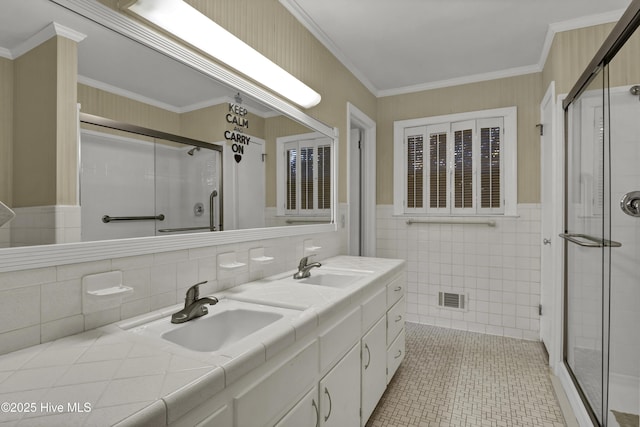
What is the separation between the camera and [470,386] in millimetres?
2279

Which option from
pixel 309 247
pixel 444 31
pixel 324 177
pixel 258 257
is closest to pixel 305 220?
pixel 309 247

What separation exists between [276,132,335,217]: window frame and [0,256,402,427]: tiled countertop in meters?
1.06

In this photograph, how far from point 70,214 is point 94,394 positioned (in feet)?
1.89

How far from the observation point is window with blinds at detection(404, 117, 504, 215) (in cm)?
323

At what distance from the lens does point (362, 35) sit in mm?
2607

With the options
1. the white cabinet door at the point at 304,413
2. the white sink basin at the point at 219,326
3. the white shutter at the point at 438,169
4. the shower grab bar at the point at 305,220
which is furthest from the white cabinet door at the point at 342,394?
the white shutter at the point at 438,169

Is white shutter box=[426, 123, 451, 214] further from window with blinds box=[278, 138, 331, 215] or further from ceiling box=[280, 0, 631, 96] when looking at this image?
window with blinds box=[278, 138, 331, 215]

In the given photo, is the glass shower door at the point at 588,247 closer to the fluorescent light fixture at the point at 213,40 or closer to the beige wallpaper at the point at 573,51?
the beige wallpaper at the point at 573,51

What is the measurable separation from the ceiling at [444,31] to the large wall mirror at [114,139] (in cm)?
106

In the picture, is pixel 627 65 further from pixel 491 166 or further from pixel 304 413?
pixel 304 413

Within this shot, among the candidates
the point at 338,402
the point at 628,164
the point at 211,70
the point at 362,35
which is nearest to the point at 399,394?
the point at 338,402

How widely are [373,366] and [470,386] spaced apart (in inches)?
37.0

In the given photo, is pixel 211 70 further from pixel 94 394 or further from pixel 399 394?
pixel 399 394

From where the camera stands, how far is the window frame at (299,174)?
2037 mm
